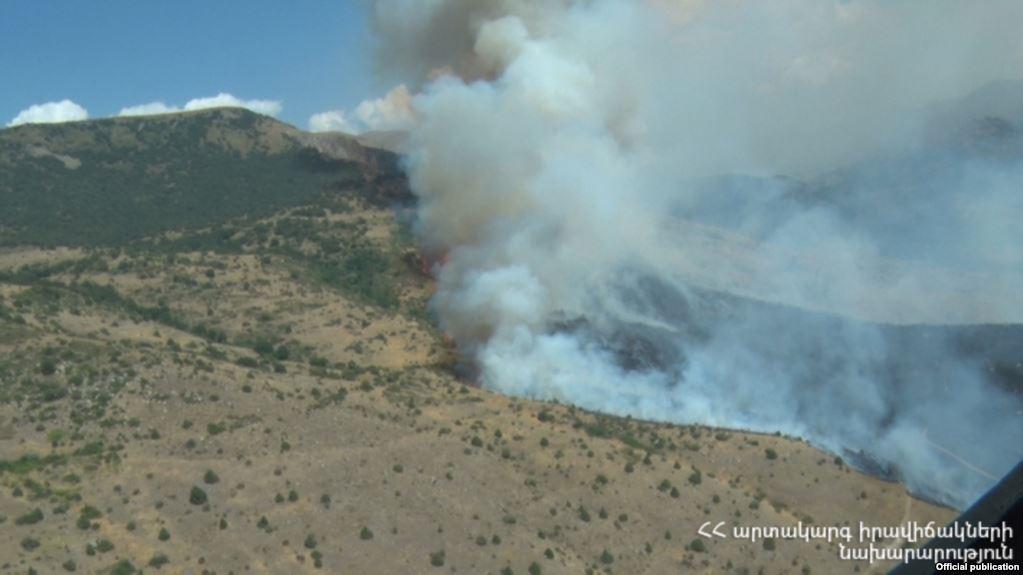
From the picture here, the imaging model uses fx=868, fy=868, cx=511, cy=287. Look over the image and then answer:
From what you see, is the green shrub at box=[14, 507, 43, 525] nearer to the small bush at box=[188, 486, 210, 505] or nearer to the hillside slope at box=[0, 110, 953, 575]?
the hillside slope at box=[0, 110, 953, 575]

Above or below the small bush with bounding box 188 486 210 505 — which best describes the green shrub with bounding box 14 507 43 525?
below

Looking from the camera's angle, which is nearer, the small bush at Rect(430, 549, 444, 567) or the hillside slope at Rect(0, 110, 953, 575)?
the small bush at Rect(430, 549, 444, 567)

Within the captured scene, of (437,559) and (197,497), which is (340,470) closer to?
(197,497)

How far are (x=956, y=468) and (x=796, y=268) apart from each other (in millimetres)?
31098

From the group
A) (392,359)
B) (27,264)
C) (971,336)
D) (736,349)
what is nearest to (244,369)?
(392,359)

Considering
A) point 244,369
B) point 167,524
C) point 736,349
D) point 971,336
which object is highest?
point 971,336

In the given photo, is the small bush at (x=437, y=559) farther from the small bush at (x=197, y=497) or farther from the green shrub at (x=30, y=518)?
the green shrub at (x=30, y=518)

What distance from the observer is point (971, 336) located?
58.6m

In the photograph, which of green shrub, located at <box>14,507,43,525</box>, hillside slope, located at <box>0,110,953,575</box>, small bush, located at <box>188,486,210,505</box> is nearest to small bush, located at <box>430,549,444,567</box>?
hillside slope, located at <box>0,110,953,575</box>

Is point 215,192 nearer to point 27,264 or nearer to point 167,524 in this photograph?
point 27,264

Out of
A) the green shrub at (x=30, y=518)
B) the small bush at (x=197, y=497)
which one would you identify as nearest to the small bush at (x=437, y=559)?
the small bush at (x=197, y=497)

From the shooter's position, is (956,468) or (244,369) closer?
(244,369)

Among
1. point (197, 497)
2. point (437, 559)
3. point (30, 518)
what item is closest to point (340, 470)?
point (197, 497)

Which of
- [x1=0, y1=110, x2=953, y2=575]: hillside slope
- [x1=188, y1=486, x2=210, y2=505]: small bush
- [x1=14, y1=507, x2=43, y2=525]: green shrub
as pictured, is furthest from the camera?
[x1=188, y1=486, x2=210, y2=505]: small bush
